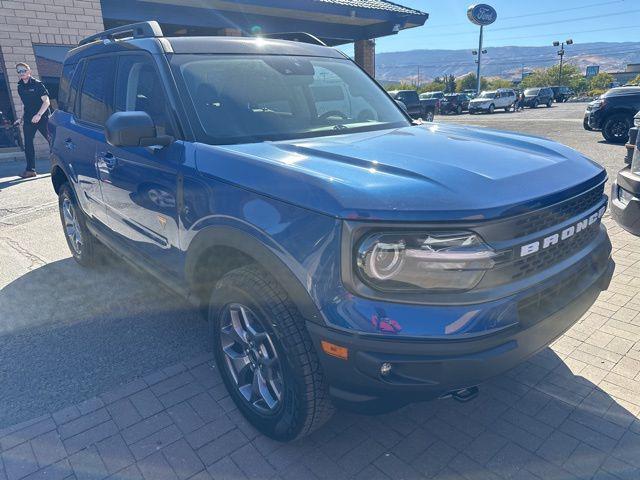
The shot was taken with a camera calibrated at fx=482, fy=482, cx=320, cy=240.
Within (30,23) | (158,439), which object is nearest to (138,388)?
(158,439)

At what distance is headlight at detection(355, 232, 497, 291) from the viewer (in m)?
1.82

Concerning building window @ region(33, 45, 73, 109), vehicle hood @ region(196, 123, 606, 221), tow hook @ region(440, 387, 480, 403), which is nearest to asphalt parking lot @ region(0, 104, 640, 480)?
tow hook @ region(440, 387, 480, 403)

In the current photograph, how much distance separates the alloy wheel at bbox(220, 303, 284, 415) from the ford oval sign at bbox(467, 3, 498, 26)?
48497 millimetres

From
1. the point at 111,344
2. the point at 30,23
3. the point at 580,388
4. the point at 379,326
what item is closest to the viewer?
the point at 379,326

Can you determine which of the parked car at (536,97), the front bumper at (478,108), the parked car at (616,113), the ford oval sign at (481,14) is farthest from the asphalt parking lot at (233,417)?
the ford oval sign at (481,14)

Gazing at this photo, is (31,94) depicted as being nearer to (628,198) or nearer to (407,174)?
(407,174)

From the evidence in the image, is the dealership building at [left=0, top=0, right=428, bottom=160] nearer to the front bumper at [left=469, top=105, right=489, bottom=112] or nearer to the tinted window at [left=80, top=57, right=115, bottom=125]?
the tinted window at [left=80, top=57, right=115, bottom=125]

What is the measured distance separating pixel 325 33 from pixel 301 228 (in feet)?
57.7

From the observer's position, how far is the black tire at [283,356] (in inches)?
80.9

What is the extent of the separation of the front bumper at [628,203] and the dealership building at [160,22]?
1200 cm

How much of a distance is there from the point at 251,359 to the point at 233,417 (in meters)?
0.40

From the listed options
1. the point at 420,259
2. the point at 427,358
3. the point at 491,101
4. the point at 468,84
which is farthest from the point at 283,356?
the point at 468,84

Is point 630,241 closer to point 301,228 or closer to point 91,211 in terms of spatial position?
point 301,228

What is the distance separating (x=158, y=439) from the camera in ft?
8.08
